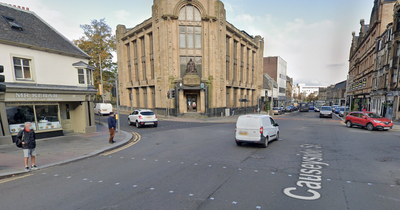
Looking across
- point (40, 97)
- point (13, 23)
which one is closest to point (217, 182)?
point (40, 97)

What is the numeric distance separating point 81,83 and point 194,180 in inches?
488

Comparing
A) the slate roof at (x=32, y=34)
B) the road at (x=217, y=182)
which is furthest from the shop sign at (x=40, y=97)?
the road at (x=217, y=182)

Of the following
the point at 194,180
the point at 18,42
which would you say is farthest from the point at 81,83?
the point at 194,180

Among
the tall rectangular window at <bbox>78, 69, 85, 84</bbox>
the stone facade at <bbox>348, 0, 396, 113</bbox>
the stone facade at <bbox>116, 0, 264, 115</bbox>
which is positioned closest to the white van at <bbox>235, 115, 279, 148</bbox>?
the tall rectangular window at <bbox>78, 69, 85, 84</bbox>

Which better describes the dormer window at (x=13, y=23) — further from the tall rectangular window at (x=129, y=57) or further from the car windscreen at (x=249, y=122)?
the tall rectangular window at (x=129, y=57)

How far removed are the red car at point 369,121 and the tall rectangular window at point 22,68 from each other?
24486mm

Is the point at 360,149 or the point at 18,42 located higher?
the point at 18,42

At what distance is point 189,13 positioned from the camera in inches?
1093

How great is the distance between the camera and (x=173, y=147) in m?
9.78

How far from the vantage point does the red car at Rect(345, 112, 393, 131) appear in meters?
14.6

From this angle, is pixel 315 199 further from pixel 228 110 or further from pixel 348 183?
pixel 228 110

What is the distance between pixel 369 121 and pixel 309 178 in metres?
14.2

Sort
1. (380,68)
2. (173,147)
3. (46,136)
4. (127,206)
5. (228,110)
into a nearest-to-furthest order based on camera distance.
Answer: (127,206) → (173,147) → (46,136) → (380,68) → (228,110)

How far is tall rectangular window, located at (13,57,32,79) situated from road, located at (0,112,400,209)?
7.55 m
